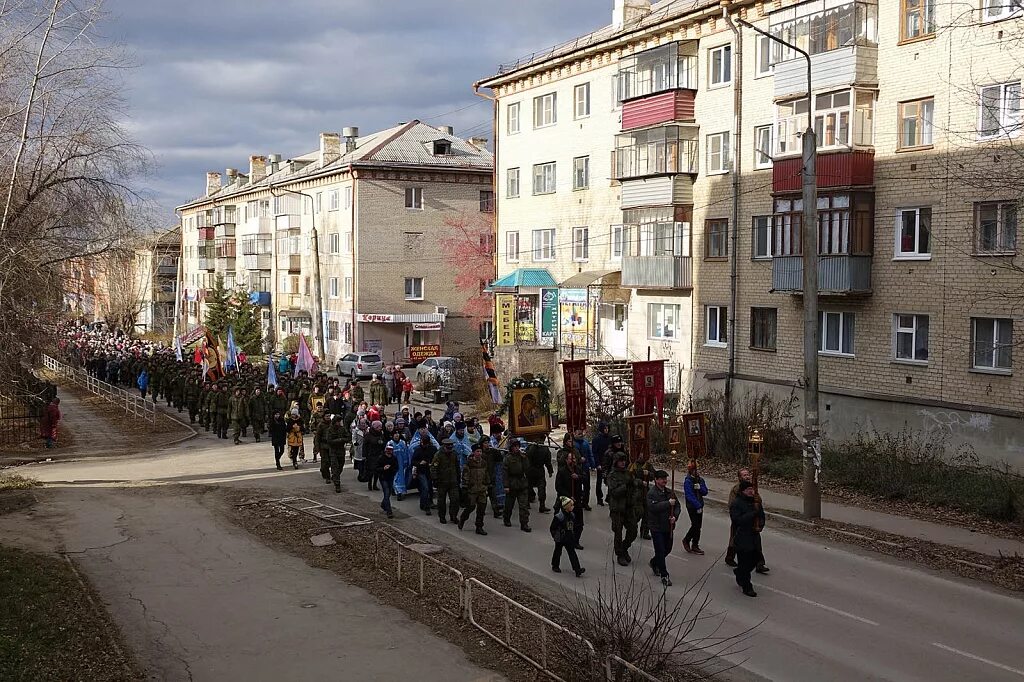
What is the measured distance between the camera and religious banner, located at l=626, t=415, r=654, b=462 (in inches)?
729

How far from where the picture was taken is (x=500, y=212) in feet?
139

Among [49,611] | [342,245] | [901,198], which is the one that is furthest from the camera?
[342,245]

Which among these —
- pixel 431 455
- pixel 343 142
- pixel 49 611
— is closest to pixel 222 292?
pixel 343 142

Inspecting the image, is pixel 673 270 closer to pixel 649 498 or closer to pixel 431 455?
pixel 431 455

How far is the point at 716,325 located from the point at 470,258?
26.0 metres

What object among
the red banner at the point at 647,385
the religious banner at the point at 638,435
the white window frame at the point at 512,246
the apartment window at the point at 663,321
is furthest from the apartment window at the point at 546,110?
the religious banner at the point at 638,435

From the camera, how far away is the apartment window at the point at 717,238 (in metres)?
30.7

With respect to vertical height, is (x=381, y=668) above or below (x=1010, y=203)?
below

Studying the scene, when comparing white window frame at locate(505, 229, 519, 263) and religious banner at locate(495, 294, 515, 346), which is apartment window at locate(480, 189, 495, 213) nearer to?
white window frame at locate(505, 229, 519, 263)

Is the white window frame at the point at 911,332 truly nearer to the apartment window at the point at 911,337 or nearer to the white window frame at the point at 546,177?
the apartment window at the point at 911,337

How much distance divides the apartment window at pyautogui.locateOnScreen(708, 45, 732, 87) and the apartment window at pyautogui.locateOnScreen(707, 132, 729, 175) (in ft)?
5.44

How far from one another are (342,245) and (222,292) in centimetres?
878

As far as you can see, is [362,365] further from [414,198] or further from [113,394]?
[414,198]

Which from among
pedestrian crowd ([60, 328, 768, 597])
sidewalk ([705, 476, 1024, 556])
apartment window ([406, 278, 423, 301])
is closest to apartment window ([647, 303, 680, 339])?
pedestrian crowd ([60, 328, 768, 597])
